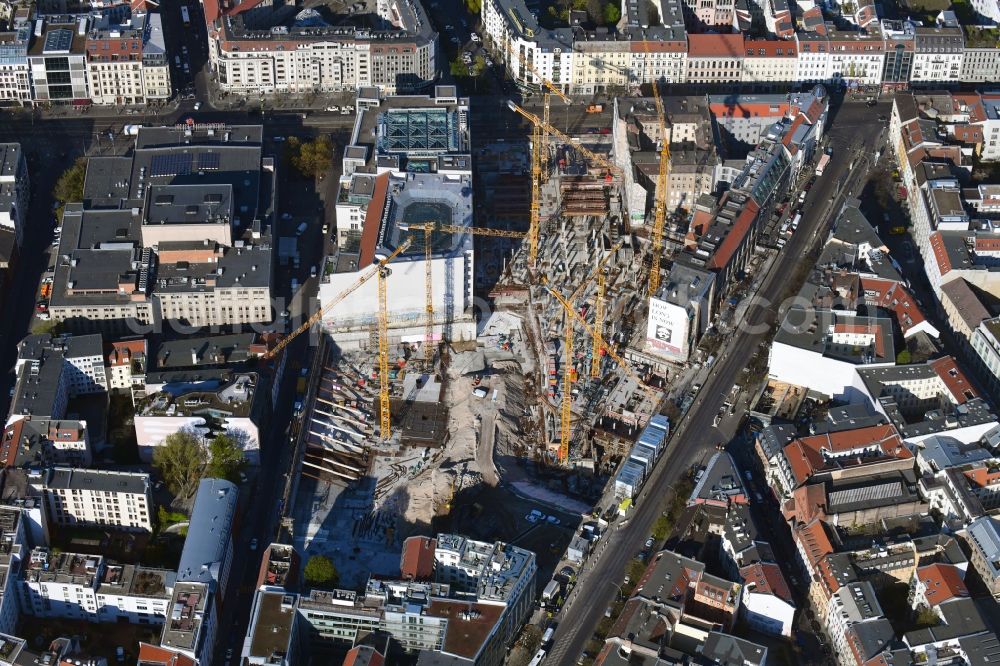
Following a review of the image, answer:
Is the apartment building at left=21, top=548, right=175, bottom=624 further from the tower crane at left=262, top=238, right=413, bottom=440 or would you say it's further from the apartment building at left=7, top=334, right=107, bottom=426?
the tower crane at left=262, top=238, right=413, bottom=440

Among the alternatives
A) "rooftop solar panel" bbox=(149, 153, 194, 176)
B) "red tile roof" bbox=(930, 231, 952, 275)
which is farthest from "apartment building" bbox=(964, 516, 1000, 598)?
"rooftop solar panel" bbox=(149, 153, 194, 176)

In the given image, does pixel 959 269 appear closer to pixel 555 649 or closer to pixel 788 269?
pixel 788 269

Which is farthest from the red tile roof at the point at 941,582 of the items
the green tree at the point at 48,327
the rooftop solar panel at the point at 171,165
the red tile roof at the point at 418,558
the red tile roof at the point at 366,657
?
the rooftop solar panel at the point at 171,165

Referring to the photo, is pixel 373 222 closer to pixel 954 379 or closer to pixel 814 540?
pixel 814 540

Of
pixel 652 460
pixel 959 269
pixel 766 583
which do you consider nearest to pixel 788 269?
pixel 959 269

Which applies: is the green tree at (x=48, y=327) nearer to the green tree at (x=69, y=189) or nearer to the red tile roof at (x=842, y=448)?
the green tree at (x=69, y=189)

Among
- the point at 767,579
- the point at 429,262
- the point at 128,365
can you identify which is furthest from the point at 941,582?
the point at 128,365
